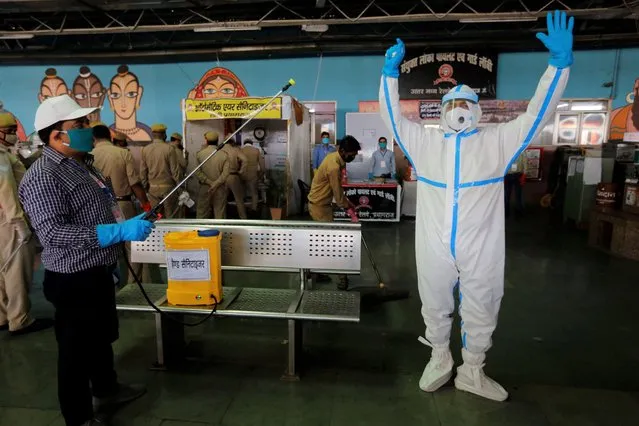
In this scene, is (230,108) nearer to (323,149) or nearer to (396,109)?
(323,149)

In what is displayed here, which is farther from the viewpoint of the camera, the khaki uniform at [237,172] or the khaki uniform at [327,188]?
the khaki uniform at [237,172]

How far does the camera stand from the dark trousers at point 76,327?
1989 millimetres

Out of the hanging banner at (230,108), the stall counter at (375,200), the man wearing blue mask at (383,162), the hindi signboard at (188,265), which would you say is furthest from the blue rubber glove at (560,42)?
the man wearing blue mask at (383,162)

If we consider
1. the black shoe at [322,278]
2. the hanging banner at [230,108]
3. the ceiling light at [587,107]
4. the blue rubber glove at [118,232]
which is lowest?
the black shoe at [322,278]

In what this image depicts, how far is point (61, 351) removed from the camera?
2010 millimetres

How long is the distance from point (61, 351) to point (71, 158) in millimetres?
955

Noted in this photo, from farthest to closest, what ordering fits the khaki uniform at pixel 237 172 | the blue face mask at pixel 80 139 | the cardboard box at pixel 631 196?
the khaki uniform at pixel 237 172 < the cardboard box at pixel 631 196 < the blue face mask at pixel 80 139

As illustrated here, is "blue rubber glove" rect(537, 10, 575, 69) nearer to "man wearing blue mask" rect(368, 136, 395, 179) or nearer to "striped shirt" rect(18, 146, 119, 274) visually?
"striped shirt" rect(18, 146, 119, 274)

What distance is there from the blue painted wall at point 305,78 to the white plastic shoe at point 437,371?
7.84m

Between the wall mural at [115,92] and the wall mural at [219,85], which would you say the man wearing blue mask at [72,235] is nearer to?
the wall mural at [219,85]

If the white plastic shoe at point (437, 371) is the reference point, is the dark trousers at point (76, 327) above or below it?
above

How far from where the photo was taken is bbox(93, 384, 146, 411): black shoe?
2346mm

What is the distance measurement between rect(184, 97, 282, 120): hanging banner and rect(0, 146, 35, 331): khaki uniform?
4.14m

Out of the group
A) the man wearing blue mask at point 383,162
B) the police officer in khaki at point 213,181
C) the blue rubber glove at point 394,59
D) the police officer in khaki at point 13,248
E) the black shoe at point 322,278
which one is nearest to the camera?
the blue rubber glove at point 394,59
